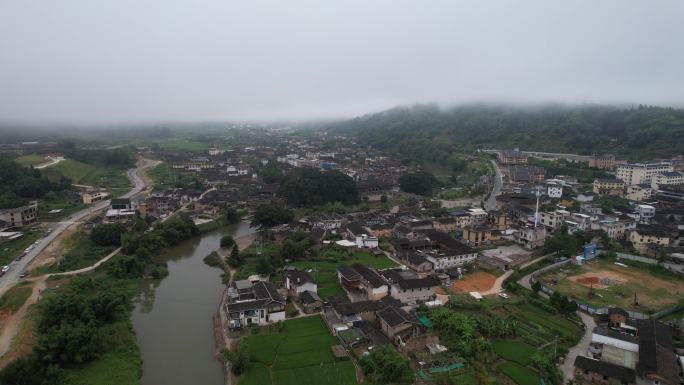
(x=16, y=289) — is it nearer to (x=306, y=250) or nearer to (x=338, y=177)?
(x=306, y=250)

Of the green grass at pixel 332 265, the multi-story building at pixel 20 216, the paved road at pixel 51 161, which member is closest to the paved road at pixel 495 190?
the green grass at pixel 332 265

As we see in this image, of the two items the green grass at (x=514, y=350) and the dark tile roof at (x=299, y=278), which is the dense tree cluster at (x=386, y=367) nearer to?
the green grass at (x=514, y=350)

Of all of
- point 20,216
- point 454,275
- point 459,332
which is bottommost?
point 454,275

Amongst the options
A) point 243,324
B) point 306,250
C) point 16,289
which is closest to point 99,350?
point 243,324

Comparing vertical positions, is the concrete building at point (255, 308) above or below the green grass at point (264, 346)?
Result: above

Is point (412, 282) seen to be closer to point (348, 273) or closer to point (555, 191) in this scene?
point (348, 273)

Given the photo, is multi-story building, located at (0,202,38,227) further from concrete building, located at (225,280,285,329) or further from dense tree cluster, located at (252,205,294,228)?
concrete building, located at (225,280,285,329)

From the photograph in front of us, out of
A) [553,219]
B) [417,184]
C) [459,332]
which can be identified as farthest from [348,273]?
[417,184]

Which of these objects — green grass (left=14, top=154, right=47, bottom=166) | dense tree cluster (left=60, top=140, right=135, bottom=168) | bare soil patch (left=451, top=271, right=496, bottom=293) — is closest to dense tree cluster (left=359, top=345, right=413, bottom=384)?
bare soil patch (left=451, top=271, right=496, bottom=293)
